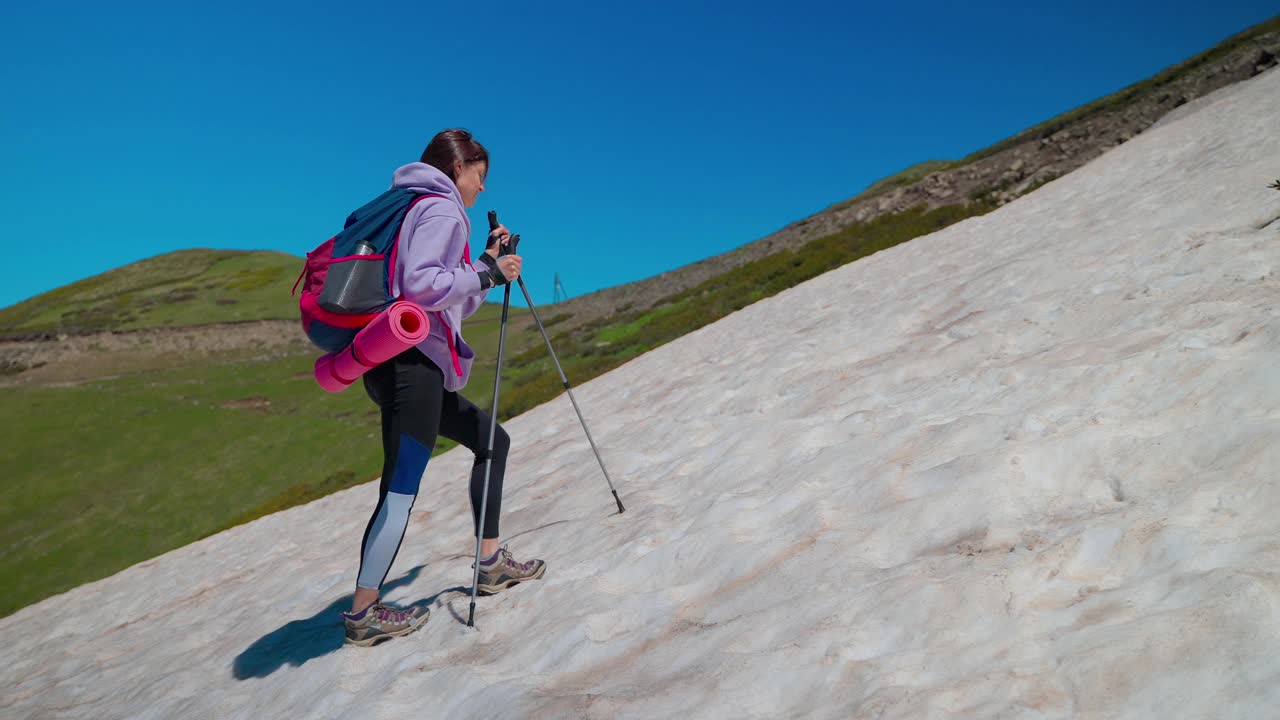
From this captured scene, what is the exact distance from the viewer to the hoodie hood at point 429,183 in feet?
16.5

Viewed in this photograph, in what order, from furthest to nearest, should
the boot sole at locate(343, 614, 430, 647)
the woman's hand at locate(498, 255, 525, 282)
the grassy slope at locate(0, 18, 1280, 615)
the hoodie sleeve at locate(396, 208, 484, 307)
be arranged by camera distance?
the grassy slope at locate(0, 18, 1280, 615) < the boot sole at locate(343, 614, 430, 647) < the woman's hand at locate(498, 255, 525, 282) < the hoodie sleeve at locate(396, 208, 484, 307)

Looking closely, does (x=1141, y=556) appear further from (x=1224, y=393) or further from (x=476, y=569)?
(x=476, y=569)

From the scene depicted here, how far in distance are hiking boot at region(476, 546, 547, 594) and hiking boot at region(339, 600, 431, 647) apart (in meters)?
0.63

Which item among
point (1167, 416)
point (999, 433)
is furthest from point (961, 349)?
point (1167, 416)

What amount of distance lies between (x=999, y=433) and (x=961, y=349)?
261 centimetres

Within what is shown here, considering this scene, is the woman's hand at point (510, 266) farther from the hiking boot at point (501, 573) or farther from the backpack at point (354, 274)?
the hiking boot at point (501, 573)

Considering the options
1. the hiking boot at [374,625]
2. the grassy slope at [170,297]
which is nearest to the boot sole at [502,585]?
the hiking boot at [374,625]

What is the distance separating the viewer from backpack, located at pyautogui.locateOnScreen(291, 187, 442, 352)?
15.4ft

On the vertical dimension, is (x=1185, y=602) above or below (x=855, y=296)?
below

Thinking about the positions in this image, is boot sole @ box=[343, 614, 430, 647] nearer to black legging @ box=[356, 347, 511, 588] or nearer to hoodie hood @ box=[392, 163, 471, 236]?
black legging @ box=[356, 347, 511, 588]

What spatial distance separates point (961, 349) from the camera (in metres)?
7.54

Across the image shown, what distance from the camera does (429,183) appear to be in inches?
198

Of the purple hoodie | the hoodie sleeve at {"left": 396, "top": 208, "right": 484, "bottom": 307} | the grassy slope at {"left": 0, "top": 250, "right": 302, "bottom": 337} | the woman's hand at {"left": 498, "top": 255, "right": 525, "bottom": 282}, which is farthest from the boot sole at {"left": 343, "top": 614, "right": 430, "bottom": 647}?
the grassy slope at {"left": 0, "top": 250, "right": 302, "bottom": 337}

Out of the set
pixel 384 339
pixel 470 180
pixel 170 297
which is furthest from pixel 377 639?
pixel 170 297
